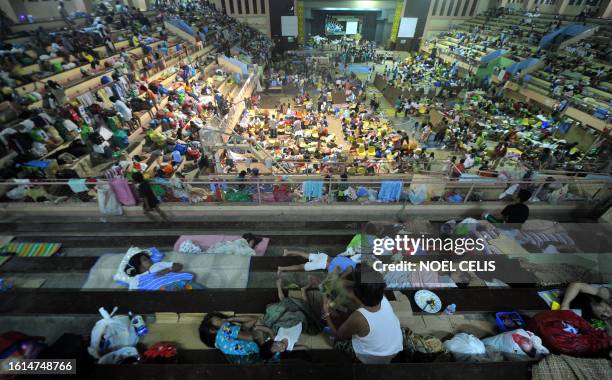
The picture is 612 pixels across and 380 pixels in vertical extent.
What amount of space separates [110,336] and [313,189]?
167 inches

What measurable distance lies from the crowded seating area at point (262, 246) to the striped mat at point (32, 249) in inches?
1.0

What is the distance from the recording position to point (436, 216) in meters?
6.06

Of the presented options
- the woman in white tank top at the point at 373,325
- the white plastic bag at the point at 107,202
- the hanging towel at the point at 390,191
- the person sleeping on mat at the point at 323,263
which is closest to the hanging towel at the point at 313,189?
the hanging towel at the point at 390,191

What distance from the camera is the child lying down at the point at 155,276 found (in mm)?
4320

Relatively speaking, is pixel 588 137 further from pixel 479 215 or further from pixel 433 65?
pixel 433 65

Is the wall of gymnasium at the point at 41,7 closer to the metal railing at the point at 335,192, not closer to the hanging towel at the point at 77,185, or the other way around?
the metal railing at the point at 335,192

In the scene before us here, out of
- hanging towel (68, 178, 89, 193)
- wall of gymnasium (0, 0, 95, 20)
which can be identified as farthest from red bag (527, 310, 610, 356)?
wall of gymnasium (0, 0, 95, 20)

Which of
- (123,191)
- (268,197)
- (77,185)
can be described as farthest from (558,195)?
(77,185)

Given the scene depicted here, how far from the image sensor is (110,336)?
11.5 ft

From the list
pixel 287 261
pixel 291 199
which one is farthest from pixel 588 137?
pixel 287 261

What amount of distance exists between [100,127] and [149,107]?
8.06 feet

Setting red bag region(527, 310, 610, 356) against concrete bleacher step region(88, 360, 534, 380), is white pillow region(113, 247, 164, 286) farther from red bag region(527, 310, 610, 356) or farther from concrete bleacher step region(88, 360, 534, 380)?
red bag region(527, 310, 610, 356)

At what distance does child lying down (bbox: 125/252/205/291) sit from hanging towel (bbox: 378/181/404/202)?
13.4 feet

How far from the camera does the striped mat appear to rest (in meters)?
5.13
